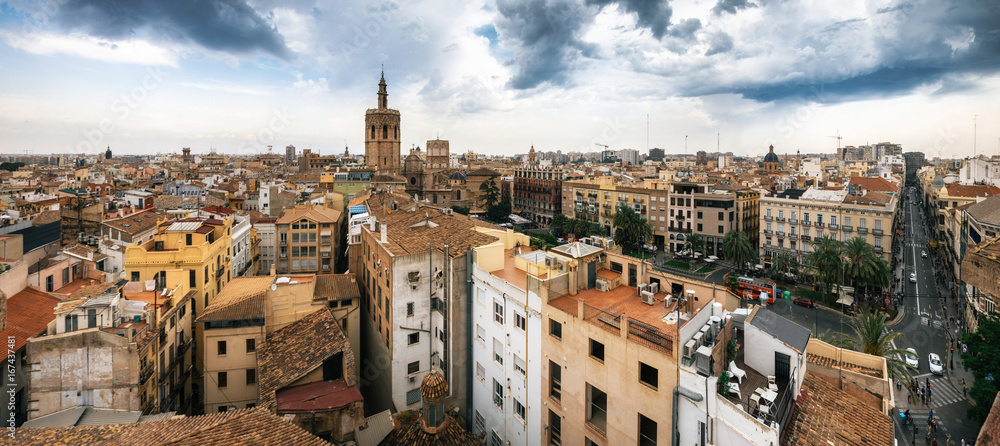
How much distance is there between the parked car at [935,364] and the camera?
31.9 meters

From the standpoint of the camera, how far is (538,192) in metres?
104

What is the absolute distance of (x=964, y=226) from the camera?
154 ft

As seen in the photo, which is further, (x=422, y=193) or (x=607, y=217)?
(x=422, y=193)

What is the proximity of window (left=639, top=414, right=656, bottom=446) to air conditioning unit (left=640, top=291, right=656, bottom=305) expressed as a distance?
4.32m

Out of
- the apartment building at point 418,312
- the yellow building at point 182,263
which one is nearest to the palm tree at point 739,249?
the apartment building at point 418,312

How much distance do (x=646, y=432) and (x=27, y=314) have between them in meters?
29.6

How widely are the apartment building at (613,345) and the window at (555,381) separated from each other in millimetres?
47

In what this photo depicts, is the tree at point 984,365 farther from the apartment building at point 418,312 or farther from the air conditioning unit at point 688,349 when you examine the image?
the apartment building at point 418,312

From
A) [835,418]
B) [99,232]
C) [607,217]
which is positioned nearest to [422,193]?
[607,217]

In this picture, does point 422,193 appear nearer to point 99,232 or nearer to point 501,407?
point 99,232

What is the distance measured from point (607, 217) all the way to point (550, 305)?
6807 cm

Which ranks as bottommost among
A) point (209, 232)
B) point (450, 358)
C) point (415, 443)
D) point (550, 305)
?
Result: point (415, 443)

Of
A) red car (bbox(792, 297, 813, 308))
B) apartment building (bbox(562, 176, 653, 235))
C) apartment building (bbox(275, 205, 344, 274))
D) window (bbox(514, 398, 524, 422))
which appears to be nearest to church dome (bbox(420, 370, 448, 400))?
window (bbox(514, 398, 524, 422))

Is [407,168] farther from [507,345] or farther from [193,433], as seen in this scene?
[193,433]
